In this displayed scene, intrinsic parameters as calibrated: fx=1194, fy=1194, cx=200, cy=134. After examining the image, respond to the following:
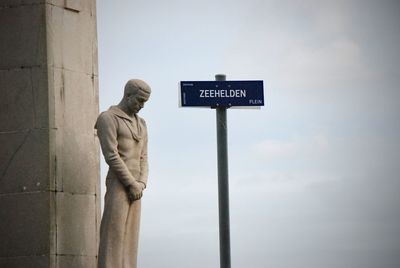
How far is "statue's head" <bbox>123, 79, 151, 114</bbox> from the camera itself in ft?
57.9

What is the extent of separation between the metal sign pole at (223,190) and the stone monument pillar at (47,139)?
6.52ft

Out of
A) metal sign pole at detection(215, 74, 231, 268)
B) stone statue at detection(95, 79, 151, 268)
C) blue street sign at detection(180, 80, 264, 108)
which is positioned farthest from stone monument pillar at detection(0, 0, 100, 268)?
metal sign pole at detection(215, 74, 231, 268)

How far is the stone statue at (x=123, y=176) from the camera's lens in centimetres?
1748

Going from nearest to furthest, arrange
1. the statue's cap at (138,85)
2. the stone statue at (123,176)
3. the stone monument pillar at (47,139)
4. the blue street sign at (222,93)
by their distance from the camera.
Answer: the stone statue at (123,176), the statue's cap at (138,85), the stone monument pillar at (47,139), the blue street sign at (222,93)

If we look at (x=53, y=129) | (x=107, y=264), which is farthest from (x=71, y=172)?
(x=107, y=264)

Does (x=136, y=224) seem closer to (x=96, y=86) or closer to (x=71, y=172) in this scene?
(x=71, y=172)

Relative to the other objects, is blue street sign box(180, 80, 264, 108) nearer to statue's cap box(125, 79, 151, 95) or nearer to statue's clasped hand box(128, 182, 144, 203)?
statue's cap box(125, 79, 151, 95)

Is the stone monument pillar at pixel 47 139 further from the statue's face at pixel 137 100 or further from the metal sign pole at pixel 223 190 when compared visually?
the metal sign pole at pixel 223 190

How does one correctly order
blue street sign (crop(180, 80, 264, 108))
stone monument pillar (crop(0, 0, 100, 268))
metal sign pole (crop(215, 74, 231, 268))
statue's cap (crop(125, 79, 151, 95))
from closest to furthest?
statue's cap (crop(125, 79, 151, 95)), stone monument pillar (crop(0, 0, 100, 268)), metal sign pole (crop(215, 74, 231, 268)), blue street sign (crop(180, 80, 264, 108))

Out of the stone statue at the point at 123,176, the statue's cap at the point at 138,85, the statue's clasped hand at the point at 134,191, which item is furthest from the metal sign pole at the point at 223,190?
the statue's cap at the point at 138,85

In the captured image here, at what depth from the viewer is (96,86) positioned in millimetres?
19266

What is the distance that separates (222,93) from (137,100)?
167cm

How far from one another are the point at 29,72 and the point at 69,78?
2.15 feet

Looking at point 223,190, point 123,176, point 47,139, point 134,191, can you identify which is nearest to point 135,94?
point 123,176
